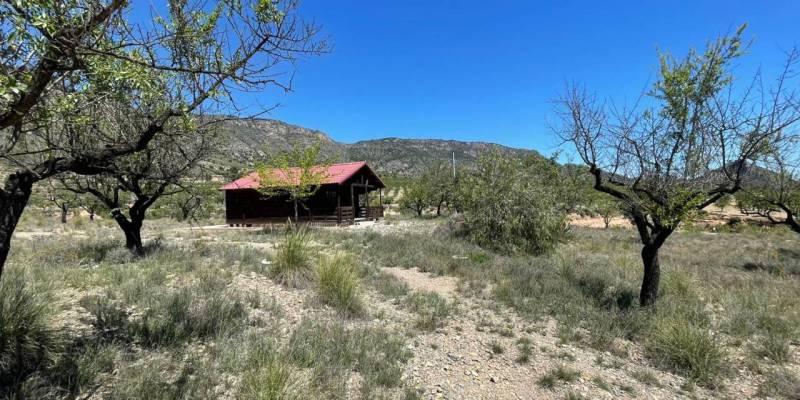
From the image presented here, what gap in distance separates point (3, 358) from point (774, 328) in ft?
32.3

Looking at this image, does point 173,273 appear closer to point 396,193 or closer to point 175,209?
point 175,209

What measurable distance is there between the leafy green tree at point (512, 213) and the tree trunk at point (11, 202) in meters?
12.5

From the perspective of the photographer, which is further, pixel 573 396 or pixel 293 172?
pixel 293 172

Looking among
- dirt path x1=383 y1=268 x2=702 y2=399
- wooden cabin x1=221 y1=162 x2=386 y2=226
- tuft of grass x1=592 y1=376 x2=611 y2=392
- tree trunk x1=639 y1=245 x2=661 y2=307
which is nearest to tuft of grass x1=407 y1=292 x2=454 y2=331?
dirt path x1=383 y1=268 x2=702 y2=399

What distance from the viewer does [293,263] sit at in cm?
768

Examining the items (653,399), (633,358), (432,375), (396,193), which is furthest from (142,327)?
(396,193)

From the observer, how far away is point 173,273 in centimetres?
719

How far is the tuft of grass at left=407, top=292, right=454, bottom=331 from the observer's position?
5700 mm

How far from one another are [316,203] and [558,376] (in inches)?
908

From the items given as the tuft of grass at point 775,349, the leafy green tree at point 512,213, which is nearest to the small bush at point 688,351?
the tuft of grass at point 775,349

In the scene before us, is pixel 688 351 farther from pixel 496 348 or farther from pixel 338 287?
pixel 338 287

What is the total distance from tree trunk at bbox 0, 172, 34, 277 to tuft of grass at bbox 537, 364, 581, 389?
543cm

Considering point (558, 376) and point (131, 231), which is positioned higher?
point (131, 231)

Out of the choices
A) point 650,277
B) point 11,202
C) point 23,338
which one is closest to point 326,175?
point 650,277
